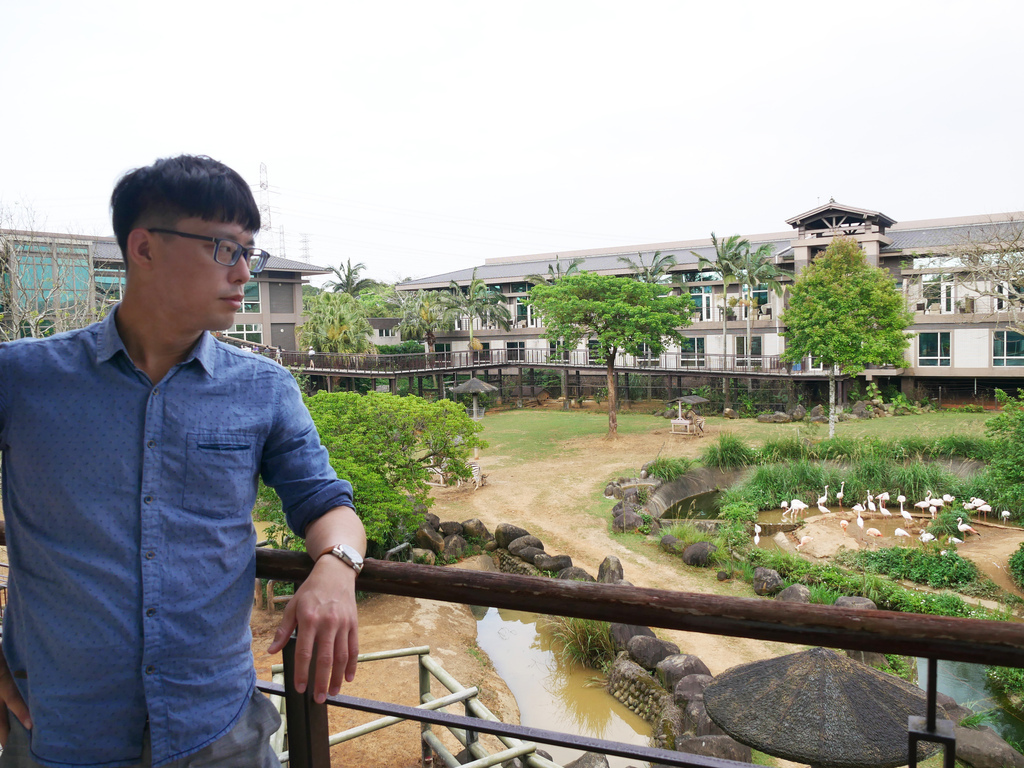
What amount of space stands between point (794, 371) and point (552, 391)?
11.6 metres

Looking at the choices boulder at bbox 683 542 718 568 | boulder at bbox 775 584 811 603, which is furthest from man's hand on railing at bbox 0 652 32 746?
boulder at bbox 683 542 718 568

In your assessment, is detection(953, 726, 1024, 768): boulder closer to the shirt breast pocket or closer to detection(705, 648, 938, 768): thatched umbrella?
detection(705, 648, 938, 768): thatched umbrella

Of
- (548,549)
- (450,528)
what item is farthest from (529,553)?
(450,528)

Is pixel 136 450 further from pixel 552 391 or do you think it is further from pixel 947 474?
pixel 552 391

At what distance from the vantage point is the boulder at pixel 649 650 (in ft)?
30.3

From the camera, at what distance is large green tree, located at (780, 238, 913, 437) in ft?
70.9

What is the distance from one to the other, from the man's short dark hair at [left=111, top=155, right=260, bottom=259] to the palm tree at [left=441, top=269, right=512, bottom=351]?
33908 mm

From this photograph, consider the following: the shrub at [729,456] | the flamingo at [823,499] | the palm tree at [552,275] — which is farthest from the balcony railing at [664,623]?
the palm tree at [552,275]

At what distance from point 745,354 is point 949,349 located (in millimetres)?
7191

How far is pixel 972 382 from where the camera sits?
26219 millimetres

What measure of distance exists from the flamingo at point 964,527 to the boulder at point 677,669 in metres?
6.65

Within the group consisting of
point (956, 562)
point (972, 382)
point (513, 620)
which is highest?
point (972, 382)

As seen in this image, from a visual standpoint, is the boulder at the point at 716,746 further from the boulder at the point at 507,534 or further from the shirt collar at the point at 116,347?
the boulder at the point at 507,534

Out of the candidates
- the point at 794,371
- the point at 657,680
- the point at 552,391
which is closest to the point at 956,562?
the point at 657,680
